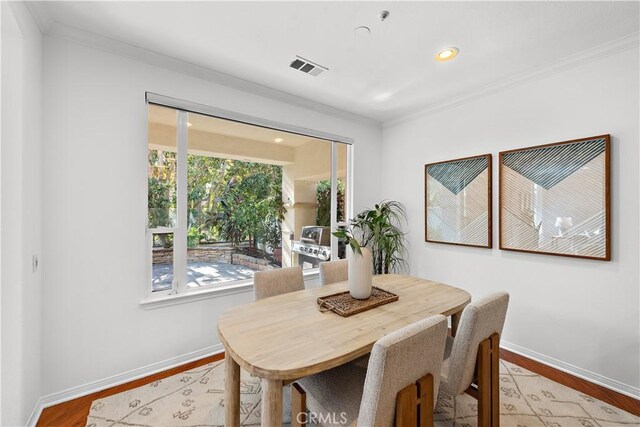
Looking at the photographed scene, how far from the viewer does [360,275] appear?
6.15ft

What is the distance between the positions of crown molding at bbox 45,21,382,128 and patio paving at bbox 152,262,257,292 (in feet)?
5.63

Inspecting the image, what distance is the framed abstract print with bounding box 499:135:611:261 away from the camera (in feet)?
6.97

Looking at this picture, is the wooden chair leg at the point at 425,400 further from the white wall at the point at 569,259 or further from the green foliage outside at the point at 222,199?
the green foliage outside at the point at 222,199

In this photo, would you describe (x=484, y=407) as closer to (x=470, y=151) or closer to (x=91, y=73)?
(x=470, y=151)

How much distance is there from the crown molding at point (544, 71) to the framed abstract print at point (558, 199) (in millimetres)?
637

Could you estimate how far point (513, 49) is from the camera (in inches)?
84.4

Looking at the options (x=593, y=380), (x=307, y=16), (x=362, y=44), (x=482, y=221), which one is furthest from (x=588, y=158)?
(x=307, y=16)

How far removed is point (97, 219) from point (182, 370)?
1410 millimetres

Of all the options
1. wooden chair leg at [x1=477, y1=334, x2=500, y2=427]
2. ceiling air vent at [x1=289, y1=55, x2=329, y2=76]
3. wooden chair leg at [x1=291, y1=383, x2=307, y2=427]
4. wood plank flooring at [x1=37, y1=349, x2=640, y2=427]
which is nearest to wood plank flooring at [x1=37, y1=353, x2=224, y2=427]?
wood plank flooring at [x1=37, y1=349, x2=640, y2=427]

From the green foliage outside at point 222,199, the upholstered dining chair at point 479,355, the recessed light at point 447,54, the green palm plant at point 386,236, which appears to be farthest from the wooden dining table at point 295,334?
the recessed light at point 447,54

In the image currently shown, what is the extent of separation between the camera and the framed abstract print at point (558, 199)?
212 centimetres

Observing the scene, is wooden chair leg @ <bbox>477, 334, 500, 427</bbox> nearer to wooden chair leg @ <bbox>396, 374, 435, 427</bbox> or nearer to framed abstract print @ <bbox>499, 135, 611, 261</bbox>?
wooden chair leg @ <bbox>396, 374, 435, 427</bbox>

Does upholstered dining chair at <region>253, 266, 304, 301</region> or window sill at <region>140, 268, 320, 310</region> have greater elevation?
upholstered dining chair at <region>253, 266, 304, 301</region>

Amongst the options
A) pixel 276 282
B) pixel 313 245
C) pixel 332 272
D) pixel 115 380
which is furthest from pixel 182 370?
pixel 313 245
